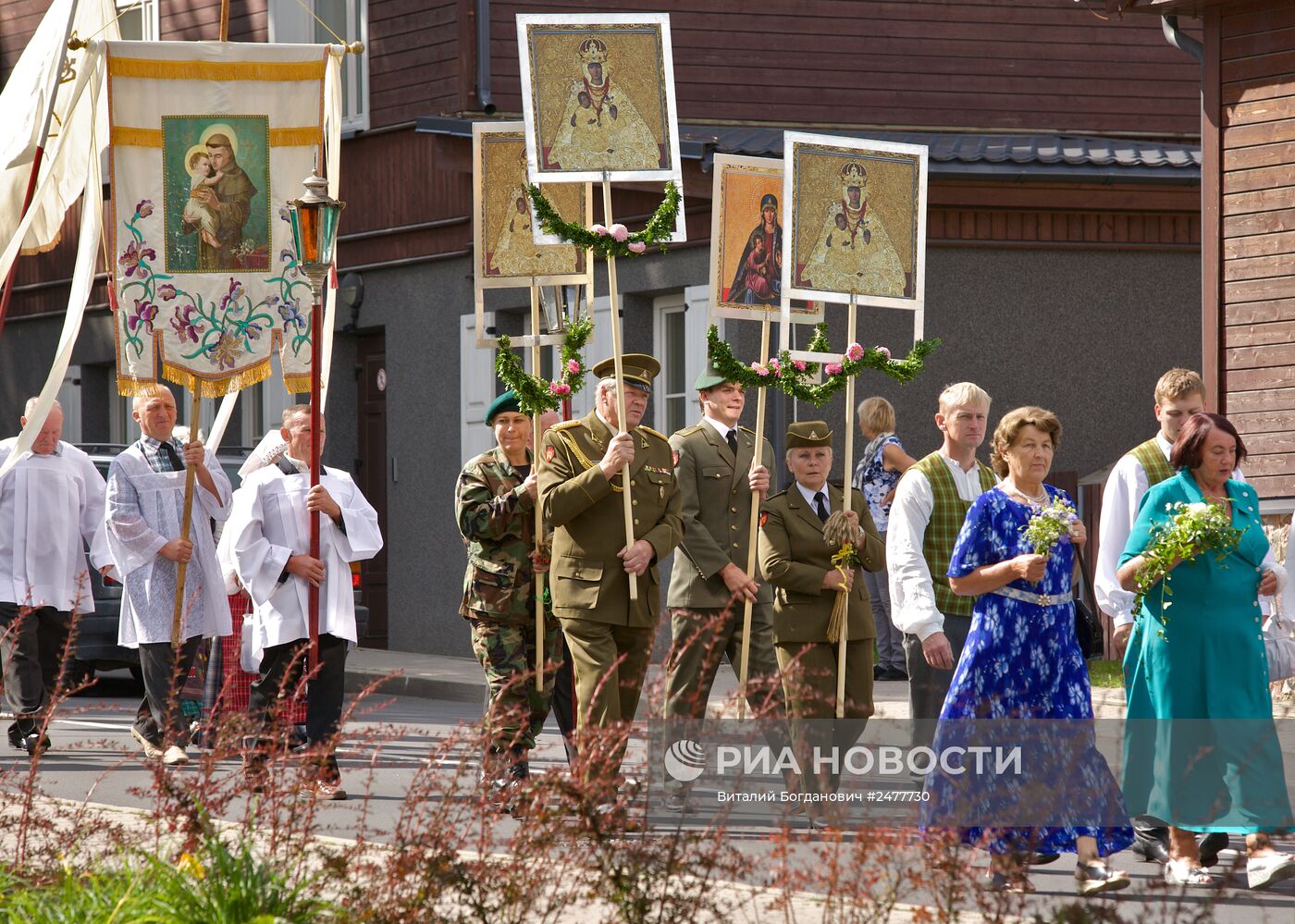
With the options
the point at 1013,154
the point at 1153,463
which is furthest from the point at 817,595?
the point at 1013,154

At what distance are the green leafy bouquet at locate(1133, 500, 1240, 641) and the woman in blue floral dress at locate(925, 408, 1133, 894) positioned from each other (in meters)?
0.32

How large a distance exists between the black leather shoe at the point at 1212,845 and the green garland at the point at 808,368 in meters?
2.74

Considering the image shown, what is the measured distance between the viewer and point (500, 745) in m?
8.91

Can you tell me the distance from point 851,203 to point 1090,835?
Result: 157 inches

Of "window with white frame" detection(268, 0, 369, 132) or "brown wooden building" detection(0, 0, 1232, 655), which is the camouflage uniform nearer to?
"brown wooden building" detection(0, 0, 1232, 655)

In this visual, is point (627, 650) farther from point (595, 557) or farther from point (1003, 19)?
point (1003, 19)

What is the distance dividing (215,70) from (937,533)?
4.70m

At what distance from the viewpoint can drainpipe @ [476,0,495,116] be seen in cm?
1878

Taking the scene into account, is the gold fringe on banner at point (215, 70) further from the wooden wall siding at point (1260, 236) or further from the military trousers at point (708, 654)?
the wooden wall siding at point (1260, 236)

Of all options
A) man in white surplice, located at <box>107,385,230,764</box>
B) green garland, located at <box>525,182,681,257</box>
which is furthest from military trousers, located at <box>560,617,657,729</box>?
man in white surplice, located at <box>107,385,230,764</box>

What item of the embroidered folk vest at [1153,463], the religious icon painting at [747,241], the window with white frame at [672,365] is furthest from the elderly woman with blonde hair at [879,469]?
the embroidered folk vest at [1153,463]

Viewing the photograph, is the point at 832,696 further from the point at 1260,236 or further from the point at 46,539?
the point at 1260,236

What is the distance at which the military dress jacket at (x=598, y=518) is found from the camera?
30.1 ft

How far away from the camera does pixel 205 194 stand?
1084cm
